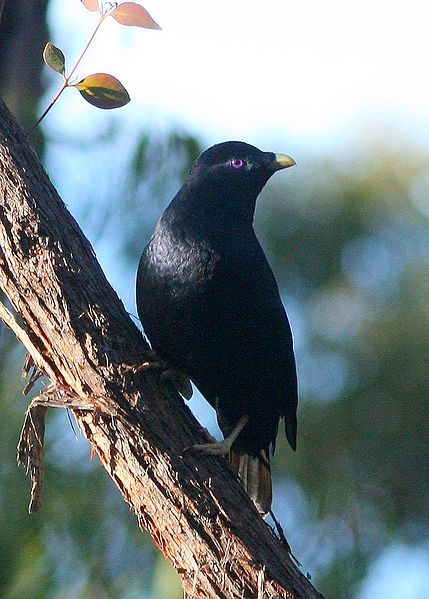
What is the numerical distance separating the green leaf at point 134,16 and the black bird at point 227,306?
1077mm

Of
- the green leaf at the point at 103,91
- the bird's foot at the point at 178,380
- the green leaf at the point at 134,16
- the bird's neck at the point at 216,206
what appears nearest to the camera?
the green leaf at the point at 134,16

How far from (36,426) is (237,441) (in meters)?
1.28

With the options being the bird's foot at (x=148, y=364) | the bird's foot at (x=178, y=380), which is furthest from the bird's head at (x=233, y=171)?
the bird's foot at (x=148, y=364)

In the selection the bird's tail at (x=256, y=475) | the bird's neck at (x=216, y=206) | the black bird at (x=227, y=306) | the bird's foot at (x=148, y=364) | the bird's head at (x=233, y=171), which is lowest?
the bird's tail at (x=256, y=475)

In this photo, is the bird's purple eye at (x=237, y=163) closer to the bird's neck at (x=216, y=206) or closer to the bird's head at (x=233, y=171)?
the bird's head at (x=233, y=171)

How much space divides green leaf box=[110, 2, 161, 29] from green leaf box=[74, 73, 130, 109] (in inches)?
8.0

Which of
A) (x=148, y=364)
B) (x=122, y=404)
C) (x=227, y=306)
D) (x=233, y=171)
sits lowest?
(x=122, y=404)

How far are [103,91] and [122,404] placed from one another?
99 centimetres

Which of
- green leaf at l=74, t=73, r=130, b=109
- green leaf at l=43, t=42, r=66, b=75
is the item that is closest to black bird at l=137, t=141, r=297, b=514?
green leaf at l=74, t=73, r=130, b=109

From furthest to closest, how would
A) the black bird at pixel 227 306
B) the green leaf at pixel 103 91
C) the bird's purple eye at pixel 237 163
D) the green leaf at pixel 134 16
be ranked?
the bird's purple eye at pixel 237 163 → the black bird at pixel 227 306 → the green leaf at pixel 103 91 → the green leaf at pixel 134 16

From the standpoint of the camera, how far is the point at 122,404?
3420 millimetres

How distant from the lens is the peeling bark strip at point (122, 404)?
10.9ft

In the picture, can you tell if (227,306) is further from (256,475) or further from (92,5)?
(92,5)

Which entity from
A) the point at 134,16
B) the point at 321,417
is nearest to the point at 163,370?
the point at 134,16
